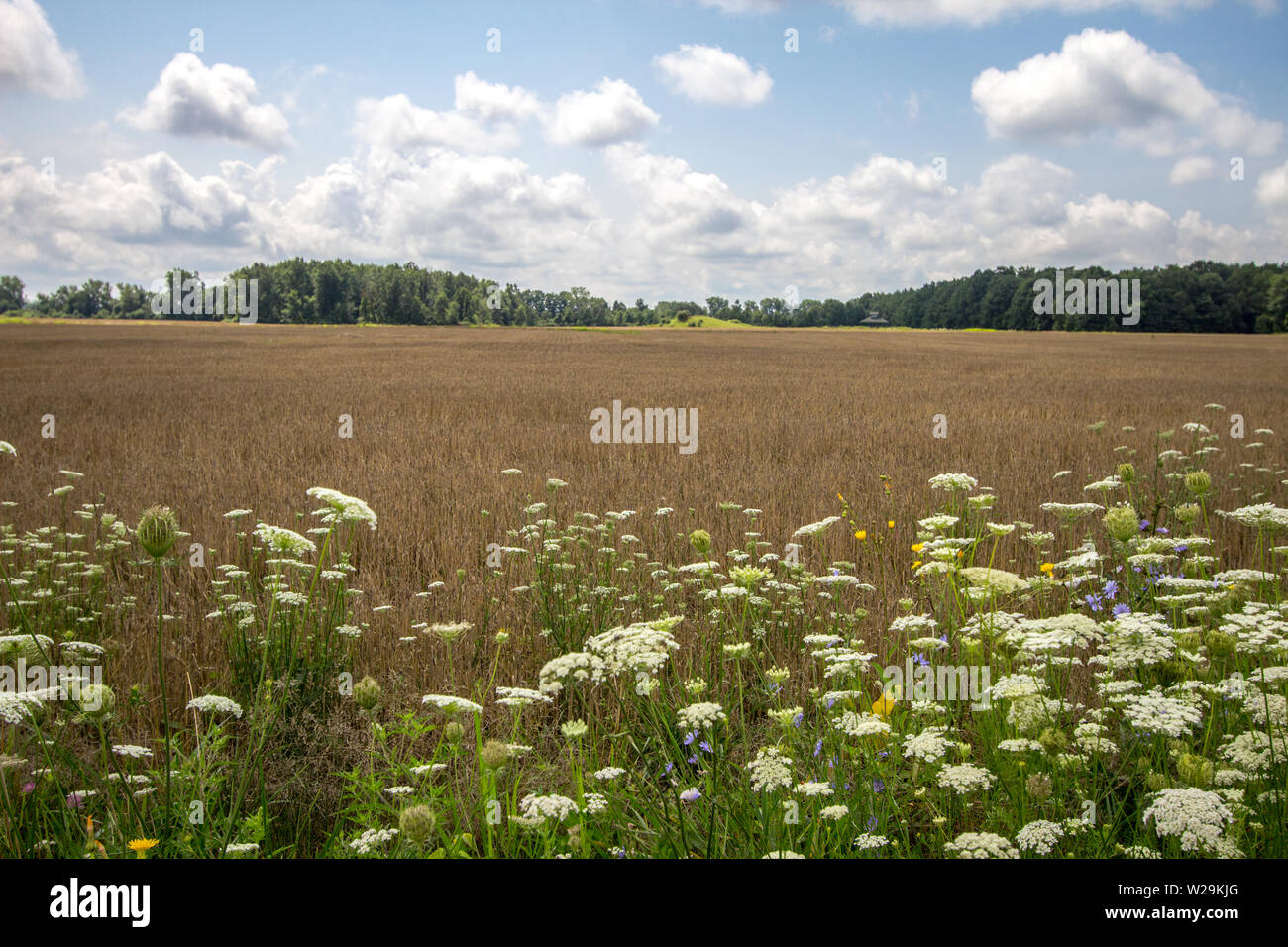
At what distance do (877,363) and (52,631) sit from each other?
29.5m

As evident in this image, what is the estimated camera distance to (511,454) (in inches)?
402

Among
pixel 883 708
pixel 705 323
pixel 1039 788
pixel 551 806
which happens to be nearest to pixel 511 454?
pixel 883 708

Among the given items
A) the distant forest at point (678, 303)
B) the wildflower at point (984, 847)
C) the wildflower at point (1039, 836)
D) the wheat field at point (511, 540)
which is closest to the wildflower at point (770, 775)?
the wheat field at point (511, 540)

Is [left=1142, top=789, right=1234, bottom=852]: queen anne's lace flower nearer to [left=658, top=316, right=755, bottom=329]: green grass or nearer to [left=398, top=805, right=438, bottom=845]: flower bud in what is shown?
[left=398, top=805, right=438, bottom=845]: flower bud

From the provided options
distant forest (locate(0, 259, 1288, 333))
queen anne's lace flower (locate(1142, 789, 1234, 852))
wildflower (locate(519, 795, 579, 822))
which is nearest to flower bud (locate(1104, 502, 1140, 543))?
queen anne's lace flower (locate(1142, 789, 1234, 852))

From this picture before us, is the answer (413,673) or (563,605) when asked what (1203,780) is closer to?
(563,605)

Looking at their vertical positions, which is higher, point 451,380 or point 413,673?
point 451,380

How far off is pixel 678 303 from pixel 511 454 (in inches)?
5678

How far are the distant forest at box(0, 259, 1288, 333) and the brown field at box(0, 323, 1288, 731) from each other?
80.7 meters

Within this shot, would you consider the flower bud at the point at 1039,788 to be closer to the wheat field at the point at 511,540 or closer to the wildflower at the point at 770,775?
the wheat field at the point at 511,540

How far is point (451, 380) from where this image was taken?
21.4m

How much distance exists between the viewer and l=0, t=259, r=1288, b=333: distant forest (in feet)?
290
